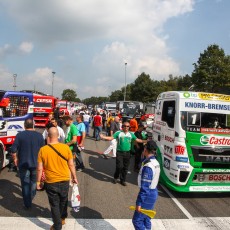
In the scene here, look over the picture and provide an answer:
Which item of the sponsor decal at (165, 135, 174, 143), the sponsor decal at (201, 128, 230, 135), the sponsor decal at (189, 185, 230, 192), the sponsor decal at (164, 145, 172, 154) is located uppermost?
the sponsor decal at (201, 128, 230, 135)

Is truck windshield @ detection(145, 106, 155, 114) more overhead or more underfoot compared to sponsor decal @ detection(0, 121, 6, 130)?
more overhead

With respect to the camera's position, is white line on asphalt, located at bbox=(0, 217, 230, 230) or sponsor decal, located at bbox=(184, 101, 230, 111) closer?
white line on asphalt, located at bbox=(0, 217, 230, 230)

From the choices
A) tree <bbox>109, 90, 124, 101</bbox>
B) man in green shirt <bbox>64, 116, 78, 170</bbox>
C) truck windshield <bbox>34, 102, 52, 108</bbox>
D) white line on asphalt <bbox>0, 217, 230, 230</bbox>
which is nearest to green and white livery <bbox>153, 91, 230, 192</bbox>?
white line on asphalt <bbox>0, 217, 230, 230</bbox>

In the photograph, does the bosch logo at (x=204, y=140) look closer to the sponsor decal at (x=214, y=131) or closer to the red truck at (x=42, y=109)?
the sponsor decal at (x=214, y=131)

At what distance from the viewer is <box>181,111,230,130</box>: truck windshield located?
7180 millimetres

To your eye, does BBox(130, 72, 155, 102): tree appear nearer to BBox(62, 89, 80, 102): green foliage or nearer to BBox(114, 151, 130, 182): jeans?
BBox(114, 151, 130, 182): jeans

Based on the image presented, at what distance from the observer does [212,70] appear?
37719 mm

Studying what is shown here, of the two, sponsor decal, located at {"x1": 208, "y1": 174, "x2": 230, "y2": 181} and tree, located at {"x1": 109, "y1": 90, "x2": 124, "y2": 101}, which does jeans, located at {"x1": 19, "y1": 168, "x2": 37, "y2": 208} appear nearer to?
sponsor decal, located at {"x1": 208, "y1": 174, "x2": 230, "y2": 181}

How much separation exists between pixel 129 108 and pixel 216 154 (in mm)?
23225

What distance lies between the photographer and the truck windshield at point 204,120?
7180mm

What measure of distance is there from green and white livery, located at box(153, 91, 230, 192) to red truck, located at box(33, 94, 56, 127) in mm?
15834

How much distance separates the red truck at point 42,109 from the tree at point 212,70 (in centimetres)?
2140

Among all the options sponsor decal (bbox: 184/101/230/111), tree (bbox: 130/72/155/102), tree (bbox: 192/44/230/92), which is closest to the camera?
sponsor decal (bbox: 184/101/230/111)

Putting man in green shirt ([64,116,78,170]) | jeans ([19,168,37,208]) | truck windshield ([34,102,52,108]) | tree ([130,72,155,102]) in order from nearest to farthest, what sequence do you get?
1. jeans ([19,168,37,208])
2. man in green shirt ([64,116,78,170])
3. truck windshield ([34,102,52,108])
4. tree ([130,72,155,102])
